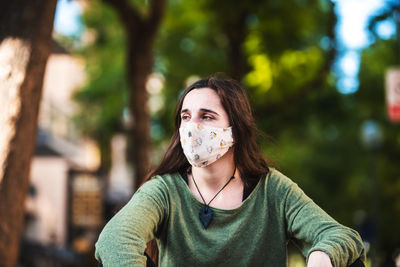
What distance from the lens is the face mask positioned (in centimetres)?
357

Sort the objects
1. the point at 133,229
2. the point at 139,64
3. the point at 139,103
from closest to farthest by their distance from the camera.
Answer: the point at 133,229 → the point at 139,64 → the point at 139,103

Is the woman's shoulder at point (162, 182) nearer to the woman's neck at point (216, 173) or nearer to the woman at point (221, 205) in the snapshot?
the woman at point (221, 205)

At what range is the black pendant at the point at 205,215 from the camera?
3400mm

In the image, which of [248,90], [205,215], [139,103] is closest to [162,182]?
[205,215]

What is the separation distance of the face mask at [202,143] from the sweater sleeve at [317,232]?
1.29 ft

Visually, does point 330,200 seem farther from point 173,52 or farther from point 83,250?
point 83,250

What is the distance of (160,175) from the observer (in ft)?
11.9

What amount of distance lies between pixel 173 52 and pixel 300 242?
16046 millimetres

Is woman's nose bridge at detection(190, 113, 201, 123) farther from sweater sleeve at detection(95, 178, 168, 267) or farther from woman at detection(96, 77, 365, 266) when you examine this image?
sweater sleeve at detection(95, 178, 168, 267)

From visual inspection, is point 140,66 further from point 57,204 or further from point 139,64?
point 57,204

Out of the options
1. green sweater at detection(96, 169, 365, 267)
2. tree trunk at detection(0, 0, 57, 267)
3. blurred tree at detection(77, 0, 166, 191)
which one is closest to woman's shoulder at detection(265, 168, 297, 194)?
green sweater at detection(96, 169, 365, 267)

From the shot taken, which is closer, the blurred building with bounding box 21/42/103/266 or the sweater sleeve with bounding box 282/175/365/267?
the sweater sleeve with bounding box 282/175/365/267

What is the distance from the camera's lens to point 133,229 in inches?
A: 122

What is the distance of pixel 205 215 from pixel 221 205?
127mm
